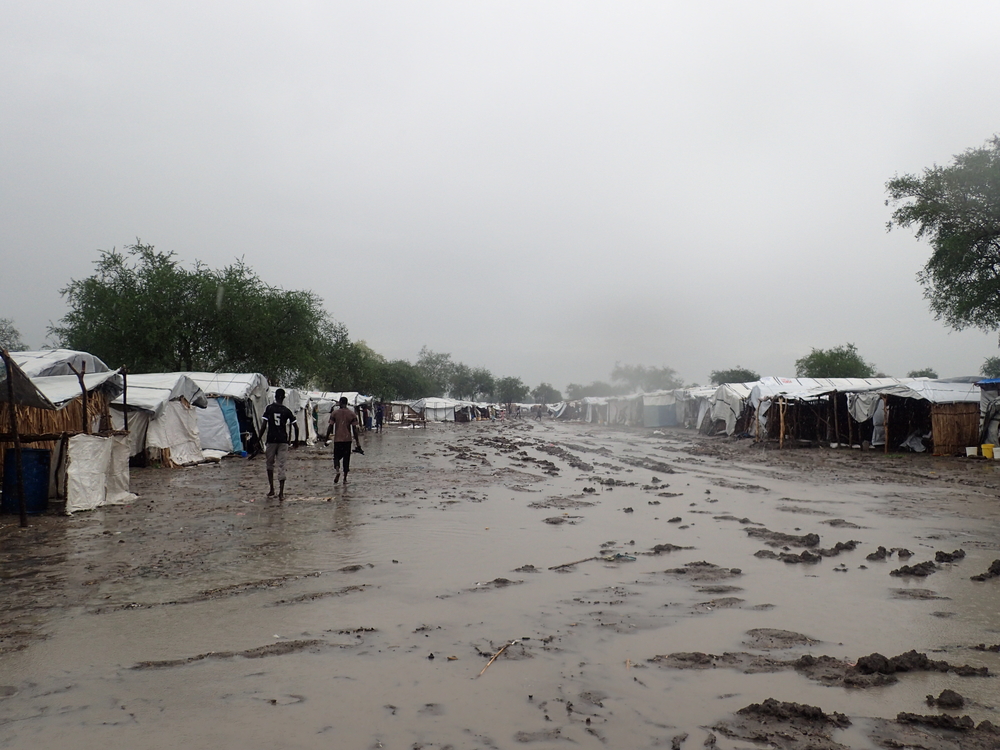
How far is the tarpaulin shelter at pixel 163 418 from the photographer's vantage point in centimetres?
1753

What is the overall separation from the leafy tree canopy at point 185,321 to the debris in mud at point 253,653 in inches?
1081

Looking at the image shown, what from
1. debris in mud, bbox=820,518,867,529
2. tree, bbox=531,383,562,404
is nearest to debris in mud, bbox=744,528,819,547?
debris in mud, bbox=820,518,867,529

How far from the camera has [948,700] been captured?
10.8ft

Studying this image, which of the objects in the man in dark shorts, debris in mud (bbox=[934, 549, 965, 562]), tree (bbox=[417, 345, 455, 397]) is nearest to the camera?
debris in mud (bbox=[934, 549, 965, 562])

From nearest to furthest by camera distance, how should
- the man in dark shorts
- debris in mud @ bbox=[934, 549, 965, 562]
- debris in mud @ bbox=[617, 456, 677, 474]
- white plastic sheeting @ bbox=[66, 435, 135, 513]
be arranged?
debris in mud @ bbox=[934, 549, 965, 562] → white plastic sheeting @ bbox=[66, 435, 135, 513] → the man in dark shorts → debris in mud @ bbox=[617, 456, 677, 474]

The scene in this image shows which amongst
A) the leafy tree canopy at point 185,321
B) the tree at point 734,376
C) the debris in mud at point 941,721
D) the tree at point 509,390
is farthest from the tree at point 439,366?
the debris in mud at point 941,721

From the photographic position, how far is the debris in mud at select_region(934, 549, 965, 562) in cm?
Answer: 643

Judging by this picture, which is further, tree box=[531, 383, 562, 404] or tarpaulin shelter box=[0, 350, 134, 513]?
tree box=[531, 383, 562, 404]

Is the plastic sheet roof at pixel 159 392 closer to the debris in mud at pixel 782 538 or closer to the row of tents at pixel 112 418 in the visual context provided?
the row of tents at pixel 112 418

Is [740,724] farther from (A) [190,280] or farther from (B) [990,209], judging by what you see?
(A) [190,280]

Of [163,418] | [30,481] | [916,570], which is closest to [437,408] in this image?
[163,418]

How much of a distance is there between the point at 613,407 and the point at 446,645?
58945mm

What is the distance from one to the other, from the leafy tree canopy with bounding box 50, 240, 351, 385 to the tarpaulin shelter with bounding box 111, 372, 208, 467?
34.1 feet

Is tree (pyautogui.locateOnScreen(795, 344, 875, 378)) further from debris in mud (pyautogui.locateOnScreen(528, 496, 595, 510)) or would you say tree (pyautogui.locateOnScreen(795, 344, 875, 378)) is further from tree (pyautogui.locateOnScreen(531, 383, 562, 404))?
tree (pyautogui.locateOnScreen(531, 383, 562, 404))
